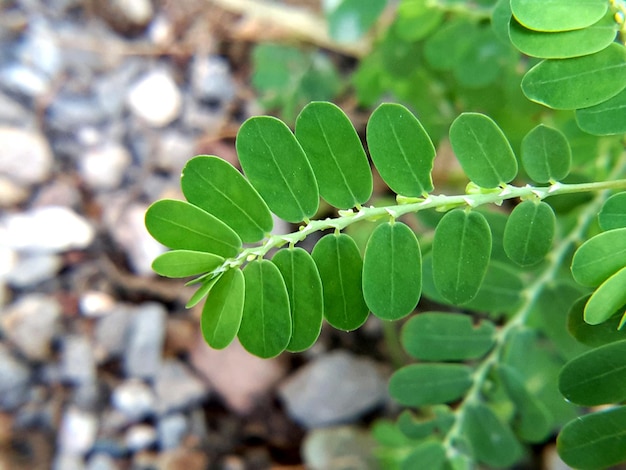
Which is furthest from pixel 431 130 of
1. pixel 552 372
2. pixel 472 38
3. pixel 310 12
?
pixel 310 12

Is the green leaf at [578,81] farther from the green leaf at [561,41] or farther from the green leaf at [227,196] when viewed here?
the green leaf at [227,196]

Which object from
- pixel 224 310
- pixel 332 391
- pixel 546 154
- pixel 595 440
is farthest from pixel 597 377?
pixel 332 391

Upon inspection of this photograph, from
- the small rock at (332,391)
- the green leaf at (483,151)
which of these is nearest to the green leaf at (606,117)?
the green leaf at (483,151)

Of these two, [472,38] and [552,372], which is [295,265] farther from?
[552,372]

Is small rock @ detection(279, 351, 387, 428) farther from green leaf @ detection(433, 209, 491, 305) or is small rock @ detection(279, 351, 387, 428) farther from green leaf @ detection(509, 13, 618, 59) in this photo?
→ green leaf @ detection(509, 13, 618, 59)

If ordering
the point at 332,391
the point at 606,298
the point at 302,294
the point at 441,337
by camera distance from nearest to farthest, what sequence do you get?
the point at 606,298 < the point at 302,294 < the point at 441,337 < the point at 332,391

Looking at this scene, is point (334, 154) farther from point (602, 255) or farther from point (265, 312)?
point (602, 255)

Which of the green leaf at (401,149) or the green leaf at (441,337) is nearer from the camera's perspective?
the green leaf at (401,149)
